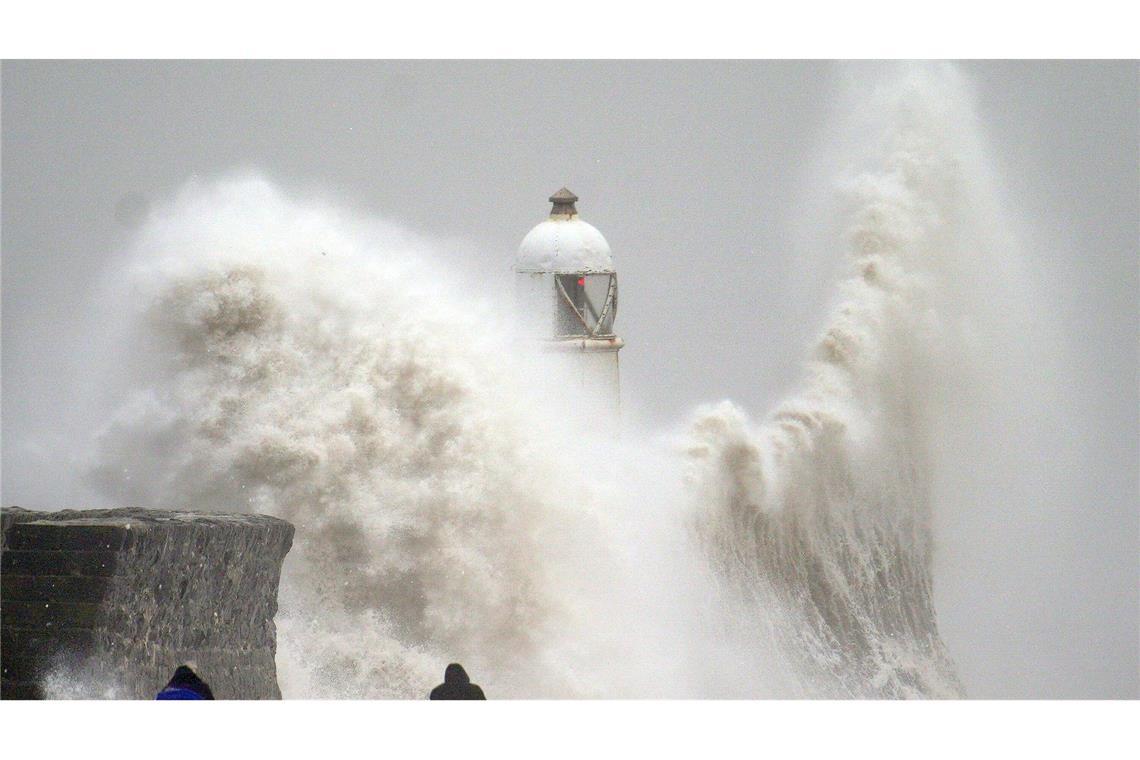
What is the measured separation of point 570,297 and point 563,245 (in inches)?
21.2

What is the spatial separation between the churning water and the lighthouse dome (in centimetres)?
75

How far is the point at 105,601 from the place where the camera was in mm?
12773

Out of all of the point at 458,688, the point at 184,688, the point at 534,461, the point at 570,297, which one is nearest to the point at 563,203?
the point at 570,297

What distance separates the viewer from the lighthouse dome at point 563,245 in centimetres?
1950

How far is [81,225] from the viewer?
1866 cm

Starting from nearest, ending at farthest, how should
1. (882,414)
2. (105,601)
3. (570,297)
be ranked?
1. (105,601)
2. (570,297)
3. (882,414)

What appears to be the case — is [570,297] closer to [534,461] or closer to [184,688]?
[534,461]

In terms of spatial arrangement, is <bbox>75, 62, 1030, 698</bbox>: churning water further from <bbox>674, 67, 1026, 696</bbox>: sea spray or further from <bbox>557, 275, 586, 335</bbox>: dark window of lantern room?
<bbox>557, 275, 586, 335</bbox>: dark window of lantern room

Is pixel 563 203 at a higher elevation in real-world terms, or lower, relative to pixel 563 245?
higher

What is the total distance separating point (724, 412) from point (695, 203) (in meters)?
2.22

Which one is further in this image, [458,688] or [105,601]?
[105,601]

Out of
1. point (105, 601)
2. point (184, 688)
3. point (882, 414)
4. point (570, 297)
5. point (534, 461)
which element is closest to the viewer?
point (184, 688)

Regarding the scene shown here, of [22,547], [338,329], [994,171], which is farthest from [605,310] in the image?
[22,547]

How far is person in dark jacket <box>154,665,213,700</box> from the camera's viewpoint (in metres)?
11.7
